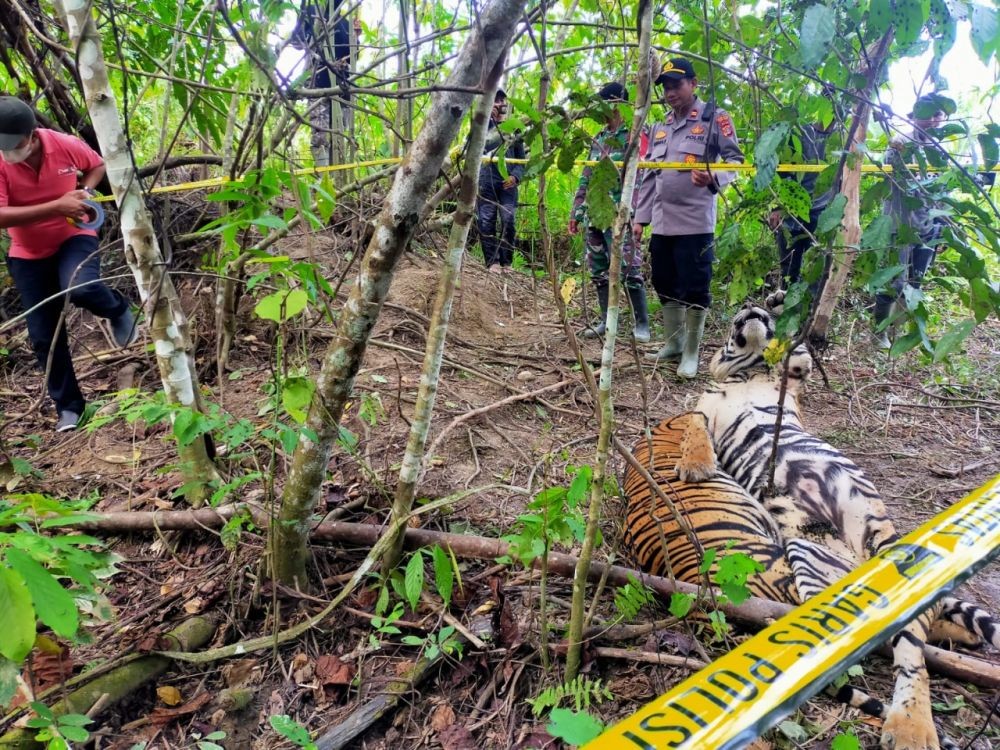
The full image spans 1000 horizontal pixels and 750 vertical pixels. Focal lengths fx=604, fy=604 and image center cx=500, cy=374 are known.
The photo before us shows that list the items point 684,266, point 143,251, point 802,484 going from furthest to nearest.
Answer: point 684,266, point 802,484, point 143,251

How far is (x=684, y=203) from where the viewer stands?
15.0ft

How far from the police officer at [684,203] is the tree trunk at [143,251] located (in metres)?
3.13

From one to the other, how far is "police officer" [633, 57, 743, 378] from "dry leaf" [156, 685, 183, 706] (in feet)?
11.6

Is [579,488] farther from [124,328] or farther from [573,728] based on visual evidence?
[124,328]

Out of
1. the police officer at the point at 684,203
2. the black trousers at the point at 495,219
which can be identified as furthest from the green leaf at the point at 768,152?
the black trousers at the point at 495,219

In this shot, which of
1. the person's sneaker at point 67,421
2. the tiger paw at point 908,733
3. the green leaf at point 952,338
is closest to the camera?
the tiger paw at point 908,733

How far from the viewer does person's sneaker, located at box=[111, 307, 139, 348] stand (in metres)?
4.22

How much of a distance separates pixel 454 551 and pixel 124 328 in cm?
325

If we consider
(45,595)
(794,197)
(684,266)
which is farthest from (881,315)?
(45,595)

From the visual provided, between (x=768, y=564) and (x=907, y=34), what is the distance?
1.88 metres

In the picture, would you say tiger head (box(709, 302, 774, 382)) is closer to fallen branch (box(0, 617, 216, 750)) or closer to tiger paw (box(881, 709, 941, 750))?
tiger paw (box(881, 709, 941, 750))

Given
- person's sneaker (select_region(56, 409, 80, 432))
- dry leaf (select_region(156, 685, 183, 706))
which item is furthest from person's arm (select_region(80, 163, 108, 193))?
dry leaf (select_region(156, 685, 183, 706))

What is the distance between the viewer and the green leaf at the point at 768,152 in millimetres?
1980

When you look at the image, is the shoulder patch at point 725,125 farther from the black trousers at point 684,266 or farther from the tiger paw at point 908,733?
the tiger paw at point 908,733
